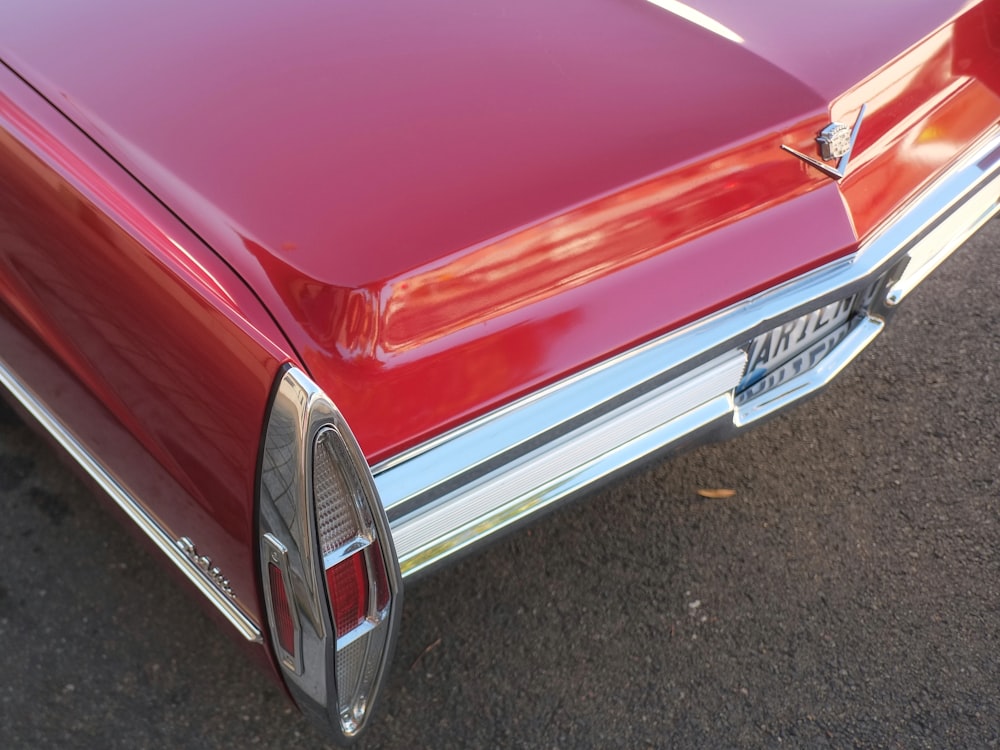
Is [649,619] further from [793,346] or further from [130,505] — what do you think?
[130,505]

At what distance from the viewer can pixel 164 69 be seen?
1688mm

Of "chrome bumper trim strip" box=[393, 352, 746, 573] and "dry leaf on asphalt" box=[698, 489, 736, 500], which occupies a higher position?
"chrome bumper trim strip" box=[393, 352, 746, 573]

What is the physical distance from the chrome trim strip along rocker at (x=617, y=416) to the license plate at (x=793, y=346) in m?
0.02

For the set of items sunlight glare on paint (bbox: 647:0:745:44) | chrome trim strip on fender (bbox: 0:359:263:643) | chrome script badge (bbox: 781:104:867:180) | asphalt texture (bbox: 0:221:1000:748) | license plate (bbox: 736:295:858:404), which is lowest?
asphalt texture (bbox: 0:221:1000:748)

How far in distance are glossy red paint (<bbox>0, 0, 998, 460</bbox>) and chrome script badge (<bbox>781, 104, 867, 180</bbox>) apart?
0.07 feet

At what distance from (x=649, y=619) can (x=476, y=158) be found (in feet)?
3.73

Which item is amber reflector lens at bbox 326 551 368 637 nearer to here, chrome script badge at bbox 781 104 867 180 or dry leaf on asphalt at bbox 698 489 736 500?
chrome script badge at bbox 781 104 867 180

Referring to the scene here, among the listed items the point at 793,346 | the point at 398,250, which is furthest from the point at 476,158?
the point at 793,346

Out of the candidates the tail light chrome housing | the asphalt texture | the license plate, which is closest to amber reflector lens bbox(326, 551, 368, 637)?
the tail light chrome housing

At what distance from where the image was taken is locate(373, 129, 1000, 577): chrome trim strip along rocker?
1.51 meters

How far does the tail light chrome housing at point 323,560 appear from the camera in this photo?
125 cm

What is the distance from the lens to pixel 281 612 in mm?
1446

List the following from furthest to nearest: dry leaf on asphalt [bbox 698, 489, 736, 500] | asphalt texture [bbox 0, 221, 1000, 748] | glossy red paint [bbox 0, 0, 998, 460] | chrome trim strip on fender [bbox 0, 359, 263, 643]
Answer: dry leaf on asphalt [bbox 698, 489, 736, 500], asphalt texture [bbox 0, 221, 1000, 748], chrome trim strip on fender [bbox 0, 359, 263, 643], glossy red paint [bbox 0, 0, 998, 460]

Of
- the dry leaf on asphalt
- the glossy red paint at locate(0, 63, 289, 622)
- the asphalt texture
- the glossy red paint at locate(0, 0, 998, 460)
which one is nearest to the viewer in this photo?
the glossy red paint at locate(0, 63, 289, 622)
